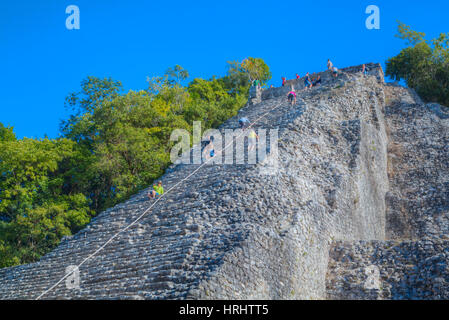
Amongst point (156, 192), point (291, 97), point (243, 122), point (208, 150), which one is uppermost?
point (291, 97)

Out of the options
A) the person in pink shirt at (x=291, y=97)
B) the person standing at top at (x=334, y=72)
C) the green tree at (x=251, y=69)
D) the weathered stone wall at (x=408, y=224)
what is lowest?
the weathered stone wall at (x=408, y=224)

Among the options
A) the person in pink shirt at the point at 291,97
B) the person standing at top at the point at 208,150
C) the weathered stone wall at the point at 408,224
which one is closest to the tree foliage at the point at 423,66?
→ the weathered stone wall at the point at 408,224

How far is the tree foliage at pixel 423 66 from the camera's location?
113 feet

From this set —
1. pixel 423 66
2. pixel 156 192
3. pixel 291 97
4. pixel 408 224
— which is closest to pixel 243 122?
pixel 291 97

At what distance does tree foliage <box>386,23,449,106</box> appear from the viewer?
34.3m

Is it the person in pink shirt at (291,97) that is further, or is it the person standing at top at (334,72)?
the person standing at top at (334,72)

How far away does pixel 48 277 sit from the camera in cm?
1802

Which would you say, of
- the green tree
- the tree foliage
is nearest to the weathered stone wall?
the tree foliage

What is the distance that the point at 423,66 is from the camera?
35875 mm

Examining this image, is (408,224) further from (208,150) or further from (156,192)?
(156,192)

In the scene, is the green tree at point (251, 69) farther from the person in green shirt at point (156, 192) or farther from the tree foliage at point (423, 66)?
the person in green shirt at point (156, 192)

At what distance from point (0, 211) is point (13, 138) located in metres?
7.05

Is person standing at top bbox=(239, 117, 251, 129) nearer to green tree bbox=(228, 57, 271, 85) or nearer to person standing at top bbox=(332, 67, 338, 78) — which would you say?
person standing at top bbox=(332, 67, 338, 78)
